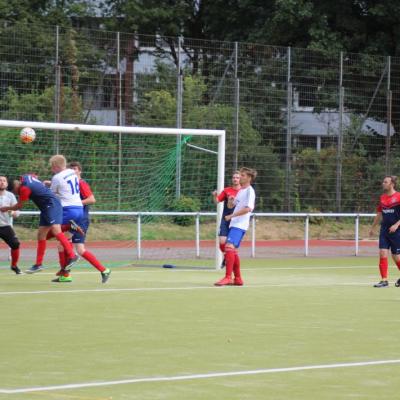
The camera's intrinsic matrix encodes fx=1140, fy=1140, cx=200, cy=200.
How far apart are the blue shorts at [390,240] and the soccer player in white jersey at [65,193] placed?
4.84 m

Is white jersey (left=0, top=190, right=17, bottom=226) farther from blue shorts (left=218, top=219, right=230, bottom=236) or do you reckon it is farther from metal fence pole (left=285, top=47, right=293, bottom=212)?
metal fence pole (left=285, top=47, right=293, bottom=212)

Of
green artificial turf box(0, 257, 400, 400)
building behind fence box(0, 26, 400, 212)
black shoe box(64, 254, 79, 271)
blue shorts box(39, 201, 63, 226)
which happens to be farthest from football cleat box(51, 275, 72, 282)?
building behind fence box(0, 26, 400, 212)

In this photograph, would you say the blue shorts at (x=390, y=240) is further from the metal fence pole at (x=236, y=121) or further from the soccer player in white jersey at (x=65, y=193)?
the metal fence pole at (x=236, y=121)

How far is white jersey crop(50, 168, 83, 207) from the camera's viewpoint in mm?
17391

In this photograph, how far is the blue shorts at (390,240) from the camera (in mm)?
18250

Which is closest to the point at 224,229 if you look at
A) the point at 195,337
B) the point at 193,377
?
the point at 195,337

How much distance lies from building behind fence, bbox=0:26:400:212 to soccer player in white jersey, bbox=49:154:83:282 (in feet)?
36.8

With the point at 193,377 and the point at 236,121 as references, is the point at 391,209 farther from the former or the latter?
the point at 236,121

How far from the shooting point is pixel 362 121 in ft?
114

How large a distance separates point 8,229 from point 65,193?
95.0 inches

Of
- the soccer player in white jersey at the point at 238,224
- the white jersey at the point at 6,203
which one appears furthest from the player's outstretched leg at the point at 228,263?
the white jersey at the point at 6,203

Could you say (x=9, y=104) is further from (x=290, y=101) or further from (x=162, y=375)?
(x=162, y=375)

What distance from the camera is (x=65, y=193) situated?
17422 millimetres

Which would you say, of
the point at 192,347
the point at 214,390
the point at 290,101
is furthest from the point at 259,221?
the point at 214,390
